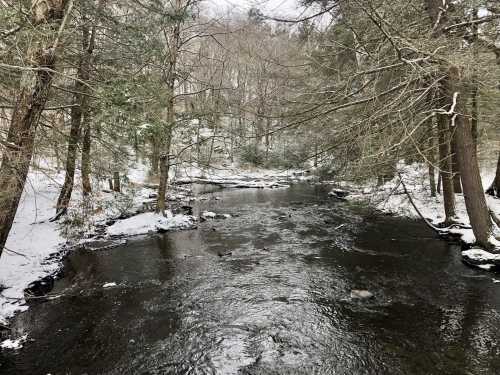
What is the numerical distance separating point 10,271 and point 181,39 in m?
9.81

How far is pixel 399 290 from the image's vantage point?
7.25 m

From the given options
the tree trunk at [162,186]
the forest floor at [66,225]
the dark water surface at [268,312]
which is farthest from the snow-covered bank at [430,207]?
the tree trunk at [162,186]

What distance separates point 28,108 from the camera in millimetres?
4996

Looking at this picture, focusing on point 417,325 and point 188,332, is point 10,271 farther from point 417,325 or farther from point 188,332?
point 417,325

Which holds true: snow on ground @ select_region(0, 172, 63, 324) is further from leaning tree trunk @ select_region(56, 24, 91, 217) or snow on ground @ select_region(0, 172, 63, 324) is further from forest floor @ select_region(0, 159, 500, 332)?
leaning tree trunk @ select_region(56, 24, 91, 217)

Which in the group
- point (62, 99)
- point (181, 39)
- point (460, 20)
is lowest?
point (62, 99)

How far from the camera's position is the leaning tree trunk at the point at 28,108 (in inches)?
182

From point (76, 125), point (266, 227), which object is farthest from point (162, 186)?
point (266, 227)

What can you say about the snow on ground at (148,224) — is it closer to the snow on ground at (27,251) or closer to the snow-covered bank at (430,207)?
the snow on ground at (27,251)

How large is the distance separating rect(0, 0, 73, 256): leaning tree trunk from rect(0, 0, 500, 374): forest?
3cm

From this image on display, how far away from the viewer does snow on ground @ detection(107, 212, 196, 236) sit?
39.7ft

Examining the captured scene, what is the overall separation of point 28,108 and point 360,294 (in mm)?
7006

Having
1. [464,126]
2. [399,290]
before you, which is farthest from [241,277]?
[464,126]

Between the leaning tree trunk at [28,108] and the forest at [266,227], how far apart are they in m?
0.03
